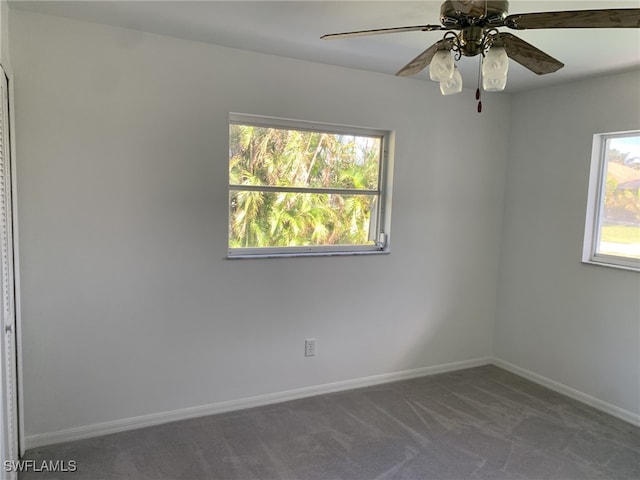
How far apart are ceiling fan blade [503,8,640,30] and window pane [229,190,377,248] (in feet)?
6.00

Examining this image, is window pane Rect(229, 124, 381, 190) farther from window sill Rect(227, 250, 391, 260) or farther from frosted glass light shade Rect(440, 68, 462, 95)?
frosted glass light shade Rect(440, 68, 462, 95)

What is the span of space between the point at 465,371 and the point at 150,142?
2.99m

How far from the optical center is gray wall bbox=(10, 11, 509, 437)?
2.33m

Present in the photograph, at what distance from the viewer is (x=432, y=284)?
3.54 meters

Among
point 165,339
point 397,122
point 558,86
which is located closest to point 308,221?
point 397,122

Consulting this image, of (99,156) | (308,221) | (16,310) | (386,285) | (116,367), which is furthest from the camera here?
(386,285)

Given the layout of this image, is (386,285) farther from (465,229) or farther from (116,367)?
(116,367)

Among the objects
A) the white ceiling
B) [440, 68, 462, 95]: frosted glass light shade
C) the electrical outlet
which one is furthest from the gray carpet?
the white ceiling

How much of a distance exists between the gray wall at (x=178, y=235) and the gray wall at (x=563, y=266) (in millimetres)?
553

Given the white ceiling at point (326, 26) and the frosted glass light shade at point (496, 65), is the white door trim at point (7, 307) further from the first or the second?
the frosted glass light shade at point (496, 65)

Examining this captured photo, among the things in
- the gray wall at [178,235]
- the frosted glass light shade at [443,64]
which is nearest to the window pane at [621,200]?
the gray wall at [178,235]

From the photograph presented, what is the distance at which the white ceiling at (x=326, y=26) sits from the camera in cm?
200

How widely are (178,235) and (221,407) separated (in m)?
1.16

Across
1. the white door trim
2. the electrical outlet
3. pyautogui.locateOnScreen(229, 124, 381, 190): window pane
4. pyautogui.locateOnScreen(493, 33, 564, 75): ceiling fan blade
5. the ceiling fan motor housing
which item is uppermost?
the ceiling fan motor housing
